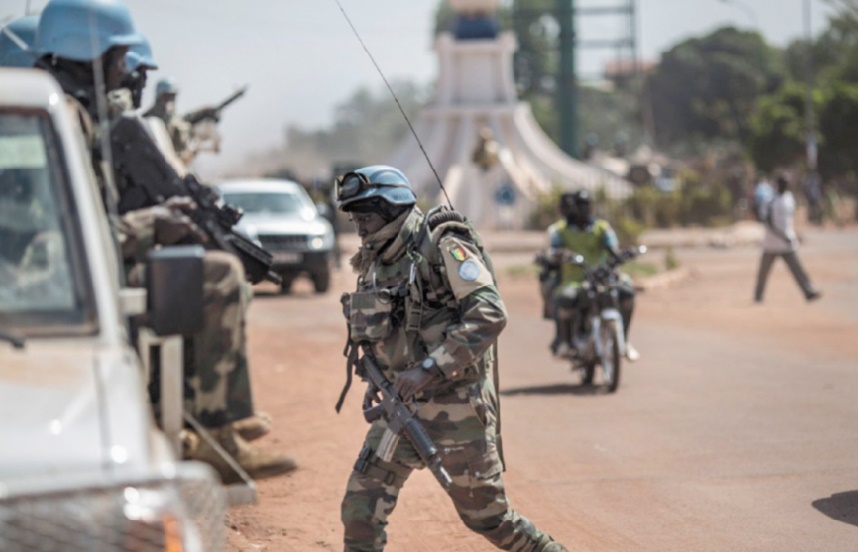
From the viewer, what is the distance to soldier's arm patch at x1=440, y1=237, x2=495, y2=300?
5.63 m

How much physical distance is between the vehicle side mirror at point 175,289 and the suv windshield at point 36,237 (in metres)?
0.19

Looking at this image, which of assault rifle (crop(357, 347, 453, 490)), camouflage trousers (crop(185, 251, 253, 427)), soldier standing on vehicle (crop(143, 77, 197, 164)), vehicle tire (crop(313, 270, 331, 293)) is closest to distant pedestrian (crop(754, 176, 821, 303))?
vehicle tire (crop(313, 270, 331, 293))

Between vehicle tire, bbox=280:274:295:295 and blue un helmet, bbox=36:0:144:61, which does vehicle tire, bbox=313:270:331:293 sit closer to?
vehicle tire, bbox=280:274:295:295

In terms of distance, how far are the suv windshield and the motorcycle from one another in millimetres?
8351

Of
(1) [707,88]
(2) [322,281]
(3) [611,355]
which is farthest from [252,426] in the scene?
(1) [707,88]

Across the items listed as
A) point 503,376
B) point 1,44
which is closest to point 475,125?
point 503,376

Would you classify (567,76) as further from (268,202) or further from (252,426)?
(252,426)

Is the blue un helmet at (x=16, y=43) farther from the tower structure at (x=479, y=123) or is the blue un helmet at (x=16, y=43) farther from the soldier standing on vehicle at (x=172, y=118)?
the tower structure at (x=479, y=123)

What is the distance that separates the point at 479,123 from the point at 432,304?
158 feet

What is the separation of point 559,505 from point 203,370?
200 cm

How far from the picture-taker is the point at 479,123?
176ft

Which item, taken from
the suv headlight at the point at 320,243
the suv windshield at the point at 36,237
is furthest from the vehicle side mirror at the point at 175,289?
the suv headlight at the point at 320,243

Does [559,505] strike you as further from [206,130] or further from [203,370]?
[206,130]

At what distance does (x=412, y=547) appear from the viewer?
7.41 meters
